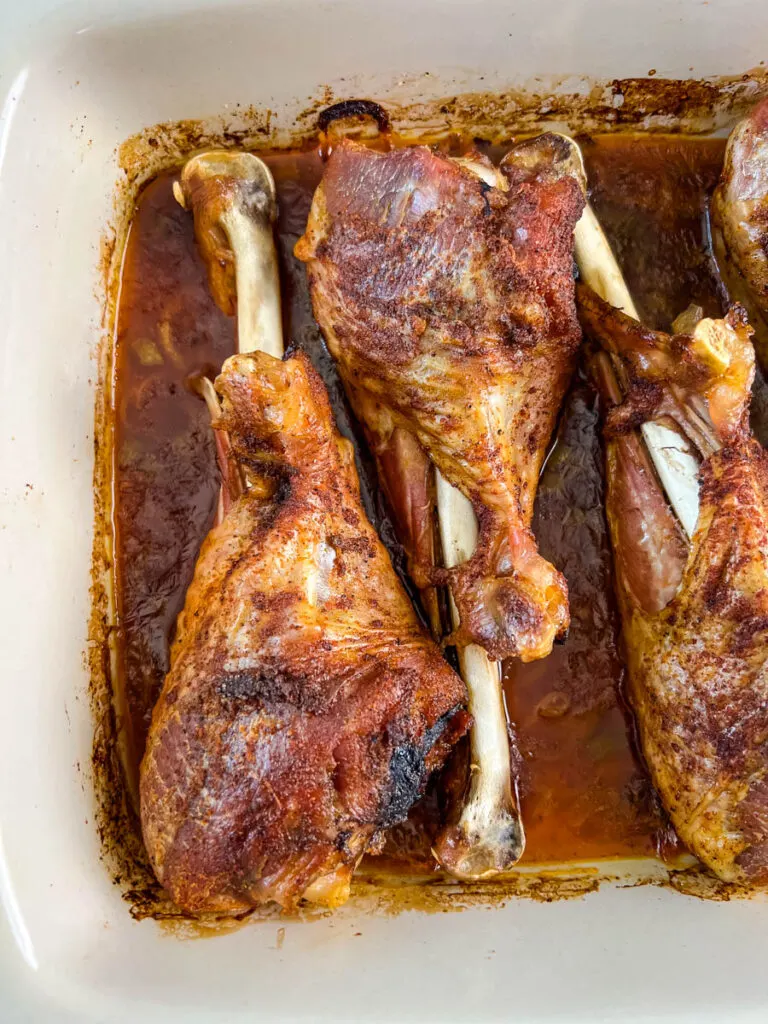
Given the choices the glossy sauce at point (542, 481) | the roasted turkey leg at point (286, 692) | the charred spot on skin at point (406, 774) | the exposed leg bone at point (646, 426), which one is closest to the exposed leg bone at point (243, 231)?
the glossy sauce at point (542, 481)

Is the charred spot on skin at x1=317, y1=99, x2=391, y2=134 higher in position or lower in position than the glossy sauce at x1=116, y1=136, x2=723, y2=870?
higher

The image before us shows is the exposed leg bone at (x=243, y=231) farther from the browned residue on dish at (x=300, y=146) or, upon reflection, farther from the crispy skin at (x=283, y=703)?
the crispy skin at (x=283, y=703)

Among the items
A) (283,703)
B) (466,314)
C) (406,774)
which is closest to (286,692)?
(283,703)

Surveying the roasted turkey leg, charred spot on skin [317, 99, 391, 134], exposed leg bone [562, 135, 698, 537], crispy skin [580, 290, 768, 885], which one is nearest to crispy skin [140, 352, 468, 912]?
the roasted turkey leg

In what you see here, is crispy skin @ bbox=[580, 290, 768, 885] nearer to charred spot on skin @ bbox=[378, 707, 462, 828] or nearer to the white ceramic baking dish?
the white ceramic baking dish

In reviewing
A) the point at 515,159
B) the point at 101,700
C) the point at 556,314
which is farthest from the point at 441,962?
the point at 515,159

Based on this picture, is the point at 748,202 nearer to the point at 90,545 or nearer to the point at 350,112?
the point at 350,112

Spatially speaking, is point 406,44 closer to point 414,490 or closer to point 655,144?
point 655,144
